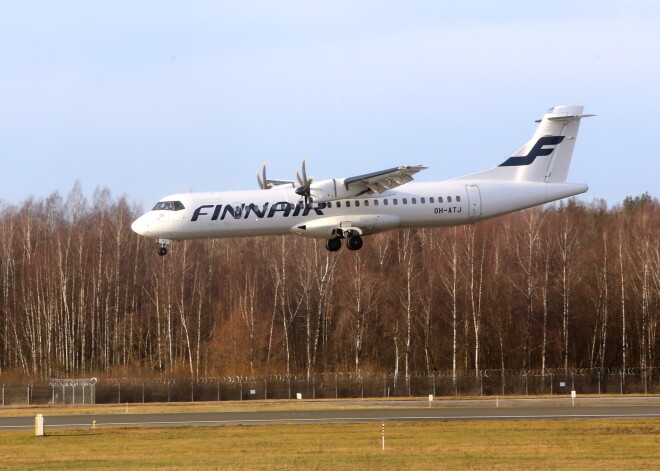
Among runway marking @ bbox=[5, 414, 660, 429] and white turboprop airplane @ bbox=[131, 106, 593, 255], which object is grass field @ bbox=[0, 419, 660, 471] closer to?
runway marking @ bbox=[5, 414, 660, 429]

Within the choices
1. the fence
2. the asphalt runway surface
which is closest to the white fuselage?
the asphalt runway surface

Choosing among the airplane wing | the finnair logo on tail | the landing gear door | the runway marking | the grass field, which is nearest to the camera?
the grass field

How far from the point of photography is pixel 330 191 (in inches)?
→ 1914

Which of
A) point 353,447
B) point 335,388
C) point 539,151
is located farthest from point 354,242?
point 335,388

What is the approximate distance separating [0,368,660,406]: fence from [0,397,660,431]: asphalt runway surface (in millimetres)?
5328

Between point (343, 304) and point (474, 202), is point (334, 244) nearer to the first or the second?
point (474, 202)

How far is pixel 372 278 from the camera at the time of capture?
79.6 metres

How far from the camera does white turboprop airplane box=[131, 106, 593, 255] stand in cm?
4803

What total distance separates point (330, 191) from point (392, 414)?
11827 millimetres

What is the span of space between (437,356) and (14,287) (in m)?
33.7

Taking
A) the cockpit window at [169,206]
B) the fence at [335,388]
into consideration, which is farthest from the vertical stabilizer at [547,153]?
the fence at [335,388]

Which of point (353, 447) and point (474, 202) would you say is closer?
point (353, 447)

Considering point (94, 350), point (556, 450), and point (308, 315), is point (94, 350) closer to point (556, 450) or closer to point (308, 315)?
point (308, 315)

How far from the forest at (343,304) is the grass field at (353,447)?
2875 centimetres
